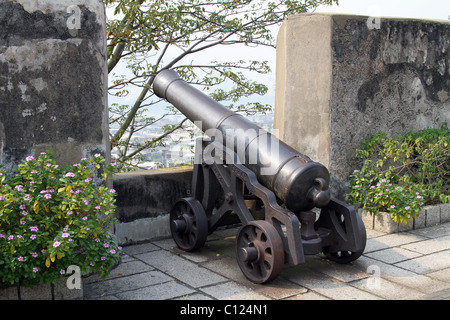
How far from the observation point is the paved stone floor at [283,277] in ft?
11.9

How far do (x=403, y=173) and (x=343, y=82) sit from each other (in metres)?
1.32

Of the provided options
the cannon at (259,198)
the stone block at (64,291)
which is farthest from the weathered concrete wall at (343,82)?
the stone block at (64,291)

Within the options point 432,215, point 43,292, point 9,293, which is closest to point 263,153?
point 43,292

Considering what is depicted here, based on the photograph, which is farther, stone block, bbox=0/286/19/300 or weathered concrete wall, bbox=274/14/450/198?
weathered concrete wall, bbox=274/14/450/198

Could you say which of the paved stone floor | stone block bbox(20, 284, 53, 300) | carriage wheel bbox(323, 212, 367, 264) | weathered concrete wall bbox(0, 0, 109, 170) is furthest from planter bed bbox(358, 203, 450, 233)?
stone block bbox(20, 284, 53, 300)

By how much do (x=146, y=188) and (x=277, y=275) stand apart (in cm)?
174

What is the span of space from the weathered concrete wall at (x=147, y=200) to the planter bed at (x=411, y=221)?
6.11ft

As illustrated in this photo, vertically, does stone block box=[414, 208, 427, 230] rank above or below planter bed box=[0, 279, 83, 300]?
above

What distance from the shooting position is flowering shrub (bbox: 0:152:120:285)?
10.1ft

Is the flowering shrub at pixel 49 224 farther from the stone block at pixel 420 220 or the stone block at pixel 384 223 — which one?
the stone block at pixel 420 220

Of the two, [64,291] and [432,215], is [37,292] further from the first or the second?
[432,215]

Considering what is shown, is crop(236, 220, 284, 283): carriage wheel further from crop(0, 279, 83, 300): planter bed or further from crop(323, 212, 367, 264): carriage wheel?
crop(0, 279, 83, 300): planter bed

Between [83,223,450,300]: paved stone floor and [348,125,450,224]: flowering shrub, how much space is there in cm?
48

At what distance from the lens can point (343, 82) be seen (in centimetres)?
555
